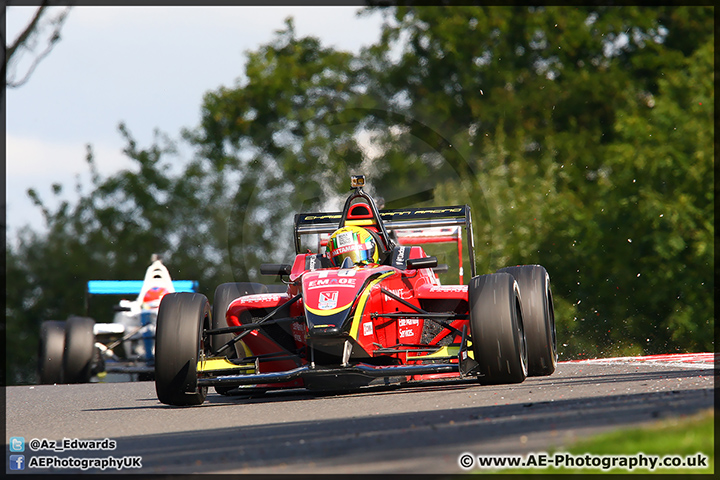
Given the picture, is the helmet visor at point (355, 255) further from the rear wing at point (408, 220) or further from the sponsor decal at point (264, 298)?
the rear wing at point (408, 220)

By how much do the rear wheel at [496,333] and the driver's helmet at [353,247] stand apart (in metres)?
1.43

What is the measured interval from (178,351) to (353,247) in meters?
2.05

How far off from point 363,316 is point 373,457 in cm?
401

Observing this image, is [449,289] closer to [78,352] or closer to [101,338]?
[78,352]

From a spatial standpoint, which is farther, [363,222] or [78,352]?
[78,352]

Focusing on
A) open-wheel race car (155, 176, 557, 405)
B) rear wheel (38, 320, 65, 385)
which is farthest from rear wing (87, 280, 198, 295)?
open-wheel race car (155, 176, 557, 405)

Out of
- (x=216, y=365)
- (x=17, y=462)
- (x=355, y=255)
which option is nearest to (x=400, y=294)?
(x=355, y=255)

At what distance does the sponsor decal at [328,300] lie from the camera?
877 cm

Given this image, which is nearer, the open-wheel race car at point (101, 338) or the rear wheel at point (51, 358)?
the open-wheel race car at point (101, 338)

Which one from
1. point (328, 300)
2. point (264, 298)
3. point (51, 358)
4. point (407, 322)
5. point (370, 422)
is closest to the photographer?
point (370, 422)

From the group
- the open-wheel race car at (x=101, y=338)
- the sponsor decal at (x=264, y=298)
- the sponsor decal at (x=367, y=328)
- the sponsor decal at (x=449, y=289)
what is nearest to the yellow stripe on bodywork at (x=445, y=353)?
the sponsor decal at (x=367, y=328)

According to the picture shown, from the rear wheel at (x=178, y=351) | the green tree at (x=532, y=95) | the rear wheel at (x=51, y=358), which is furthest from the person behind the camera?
the green tree at (x=532, y=95)

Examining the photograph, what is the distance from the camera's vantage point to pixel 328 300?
348 inches

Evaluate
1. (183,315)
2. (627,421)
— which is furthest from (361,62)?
(627,421)
